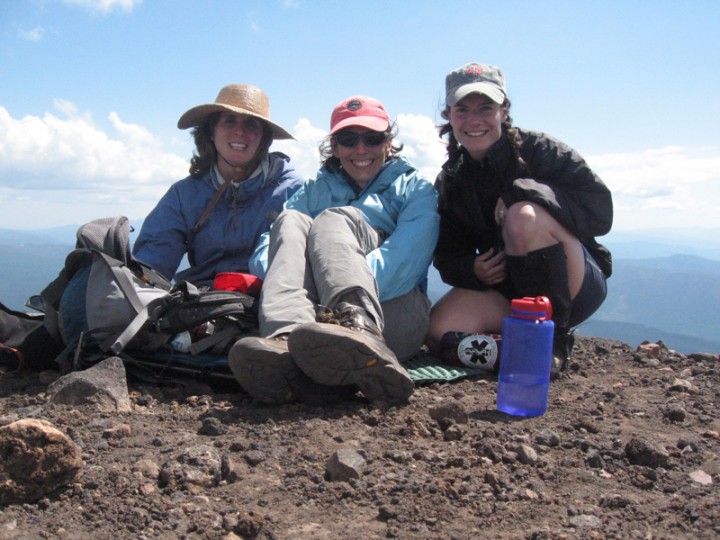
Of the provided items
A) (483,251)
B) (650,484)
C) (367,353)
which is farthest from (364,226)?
(650,484)

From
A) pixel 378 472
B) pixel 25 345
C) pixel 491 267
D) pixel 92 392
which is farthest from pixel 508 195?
pixel 25 345

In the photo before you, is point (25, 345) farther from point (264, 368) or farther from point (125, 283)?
point (264, 368)

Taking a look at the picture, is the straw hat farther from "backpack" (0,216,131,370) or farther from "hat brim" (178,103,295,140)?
"backpack" (0,216,131,370)

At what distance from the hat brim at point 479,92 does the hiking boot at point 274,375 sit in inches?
85.4

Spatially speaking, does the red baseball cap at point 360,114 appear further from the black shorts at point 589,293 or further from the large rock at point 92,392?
the large rock at point 92,392

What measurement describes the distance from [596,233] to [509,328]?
1.40 metres

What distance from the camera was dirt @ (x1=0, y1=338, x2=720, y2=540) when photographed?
2.16m

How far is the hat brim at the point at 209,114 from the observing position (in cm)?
555

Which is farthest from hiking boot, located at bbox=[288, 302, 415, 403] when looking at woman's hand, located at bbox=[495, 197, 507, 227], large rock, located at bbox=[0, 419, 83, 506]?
woman's hand, located at bbox=[495, 197, 507, 227]

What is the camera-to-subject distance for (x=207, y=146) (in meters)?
5.88

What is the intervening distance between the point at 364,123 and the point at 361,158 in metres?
0.28

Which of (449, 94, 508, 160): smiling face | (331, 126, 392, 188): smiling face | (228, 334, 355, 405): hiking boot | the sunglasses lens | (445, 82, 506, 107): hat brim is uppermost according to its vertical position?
(445, 82, 506, 107): hat brim

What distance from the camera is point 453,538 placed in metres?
2.08

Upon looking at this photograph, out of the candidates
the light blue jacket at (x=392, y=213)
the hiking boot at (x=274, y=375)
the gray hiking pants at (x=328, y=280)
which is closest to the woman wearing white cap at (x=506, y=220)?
the light blue jacket at (x=392, y=213)
